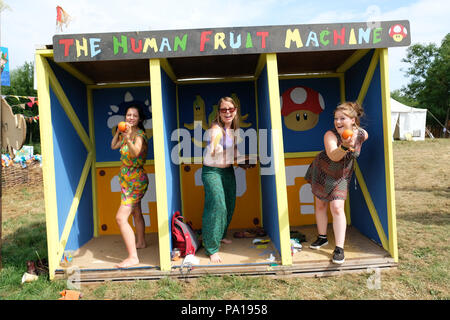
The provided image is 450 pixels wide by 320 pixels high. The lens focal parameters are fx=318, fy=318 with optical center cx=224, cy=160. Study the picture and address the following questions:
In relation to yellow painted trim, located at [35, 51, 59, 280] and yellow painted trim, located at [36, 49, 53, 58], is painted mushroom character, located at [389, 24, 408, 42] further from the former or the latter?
yellow painted trim, located at [35, 51, 59, 280]

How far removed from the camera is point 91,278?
333 centimetres

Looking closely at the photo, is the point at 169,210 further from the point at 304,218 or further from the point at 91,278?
the point at 304,218

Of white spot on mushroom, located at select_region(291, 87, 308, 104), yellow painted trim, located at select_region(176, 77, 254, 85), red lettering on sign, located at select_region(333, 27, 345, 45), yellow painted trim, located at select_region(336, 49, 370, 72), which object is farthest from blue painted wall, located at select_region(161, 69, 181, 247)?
yellow painted trim, located at select_region(336, 49, 370, 72)

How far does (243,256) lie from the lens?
3.62 m

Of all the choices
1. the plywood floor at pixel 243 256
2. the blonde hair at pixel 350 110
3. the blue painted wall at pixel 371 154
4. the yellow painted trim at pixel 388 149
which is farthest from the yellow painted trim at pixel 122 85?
the yellow painted trim at pixel 388 149

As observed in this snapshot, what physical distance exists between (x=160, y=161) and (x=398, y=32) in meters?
2.80

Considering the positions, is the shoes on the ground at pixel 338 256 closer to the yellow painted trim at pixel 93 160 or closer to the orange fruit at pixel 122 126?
the orange fruit at pixel 122 126

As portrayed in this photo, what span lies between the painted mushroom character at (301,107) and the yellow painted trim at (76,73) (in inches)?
110

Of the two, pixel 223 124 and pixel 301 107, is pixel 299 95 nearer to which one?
pixel 301 107

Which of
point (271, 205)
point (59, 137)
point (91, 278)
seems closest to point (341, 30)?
point (271, 205)

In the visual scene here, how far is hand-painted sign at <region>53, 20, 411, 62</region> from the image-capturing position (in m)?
3.27

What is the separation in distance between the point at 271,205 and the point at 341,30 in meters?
2.04

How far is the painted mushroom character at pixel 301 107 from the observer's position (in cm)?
470

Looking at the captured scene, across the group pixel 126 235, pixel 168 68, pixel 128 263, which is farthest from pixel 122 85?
pixel 128 263
